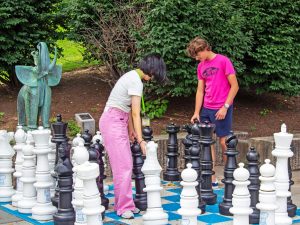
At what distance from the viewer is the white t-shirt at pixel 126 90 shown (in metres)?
5.71

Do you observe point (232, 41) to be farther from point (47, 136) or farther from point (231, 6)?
point (47, 136)

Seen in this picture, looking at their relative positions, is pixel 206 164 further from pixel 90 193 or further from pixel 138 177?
pixel 90 193

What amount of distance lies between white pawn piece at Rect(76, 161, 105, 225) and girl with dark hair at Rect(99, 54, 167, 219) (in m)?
1.04

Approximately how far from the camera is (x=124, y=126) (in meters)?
5.87

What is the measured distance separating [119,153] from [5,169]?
147 centimetres

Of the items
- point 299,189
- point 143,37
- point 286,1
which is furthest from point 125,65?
point 299,189

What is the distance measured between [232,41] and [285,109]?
194 cm

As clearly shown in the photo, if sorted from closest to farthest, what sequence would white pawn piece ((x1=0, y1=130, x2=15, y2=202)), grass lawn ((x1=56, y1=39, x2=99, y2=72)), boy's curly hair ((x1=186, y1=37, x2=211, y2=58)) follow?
white pawn piece ((x1=0, y1=130, x2=15, y2=202))
boy's curly hair ((x1=186, y1=37, x2=211, y2=58))
grass lawn ((x1=56, y1=39, x2=99, y2=72))

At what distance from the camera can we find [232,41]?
9859 mm

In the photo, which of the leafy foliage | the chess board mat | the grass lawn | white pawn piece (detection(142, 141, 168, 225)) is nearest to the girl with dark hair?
the chess board mat

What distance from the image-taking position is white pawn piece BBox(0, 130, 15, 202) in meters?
6.57

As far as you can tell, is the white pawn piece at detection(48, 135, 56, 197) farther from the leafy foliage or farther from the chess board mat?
the leafy foliage

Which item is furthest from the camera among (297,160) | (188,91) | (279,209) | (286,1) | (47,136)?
(286,1)

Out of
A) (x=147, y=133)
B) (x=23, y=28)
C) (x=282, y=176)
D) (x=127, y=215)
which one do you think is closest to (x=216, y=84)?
(x=147, y=133)
